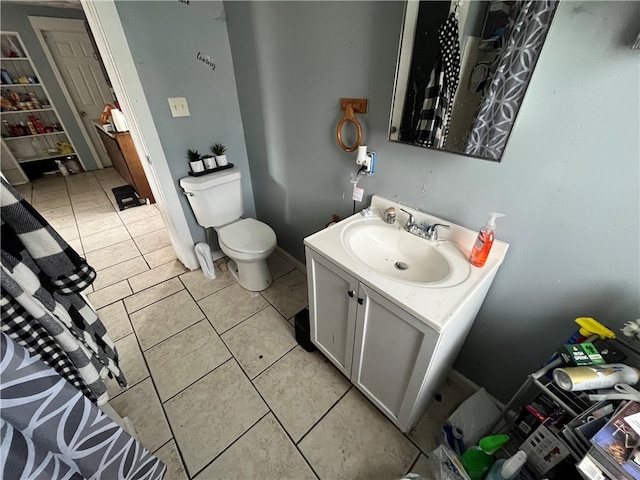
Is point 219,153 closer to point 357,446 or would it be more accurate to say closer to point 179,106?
point 179,106

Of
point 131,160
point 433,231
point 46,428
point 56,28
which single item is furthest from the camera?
point 56,28

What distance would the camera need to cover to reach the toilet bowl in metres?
1.69

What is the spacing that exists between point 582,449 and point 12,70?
620 centimetres

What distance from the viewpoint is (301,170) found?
1673mm

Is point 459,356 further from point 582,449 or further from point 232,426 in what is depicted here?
point 232,426

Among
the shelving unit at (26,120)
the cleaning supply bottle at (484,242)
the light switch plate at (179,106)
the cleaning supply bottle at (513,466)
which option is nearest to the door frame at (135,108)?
the light switch plate at (179,106)

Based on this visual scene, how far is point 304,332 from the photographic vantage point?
146cm

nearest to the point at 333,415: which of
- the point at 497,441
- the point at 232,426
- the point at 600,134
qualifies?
the point at 232,426

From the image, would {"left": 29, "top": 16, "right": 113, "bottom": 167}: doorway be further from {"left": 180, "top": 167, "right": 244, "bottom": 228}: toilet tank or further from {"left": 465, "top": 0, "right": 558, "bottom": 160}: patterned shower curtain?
{"left": 465, "top": 0, "right": 558, "bottom": 160}: patterned shower curtain

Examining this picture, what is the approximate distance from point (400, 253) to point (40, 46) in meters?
5.28

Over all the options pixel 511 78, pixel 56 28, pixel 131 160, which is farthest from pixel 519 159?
pixel 56 28

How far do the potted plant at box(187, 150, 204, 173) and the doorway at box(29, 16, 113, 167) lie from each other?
3022mm

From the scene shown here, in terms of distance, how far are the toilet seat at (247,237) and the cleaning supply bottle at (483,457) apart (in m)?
1.38

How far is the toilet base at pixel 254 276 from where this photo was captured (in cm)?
183
